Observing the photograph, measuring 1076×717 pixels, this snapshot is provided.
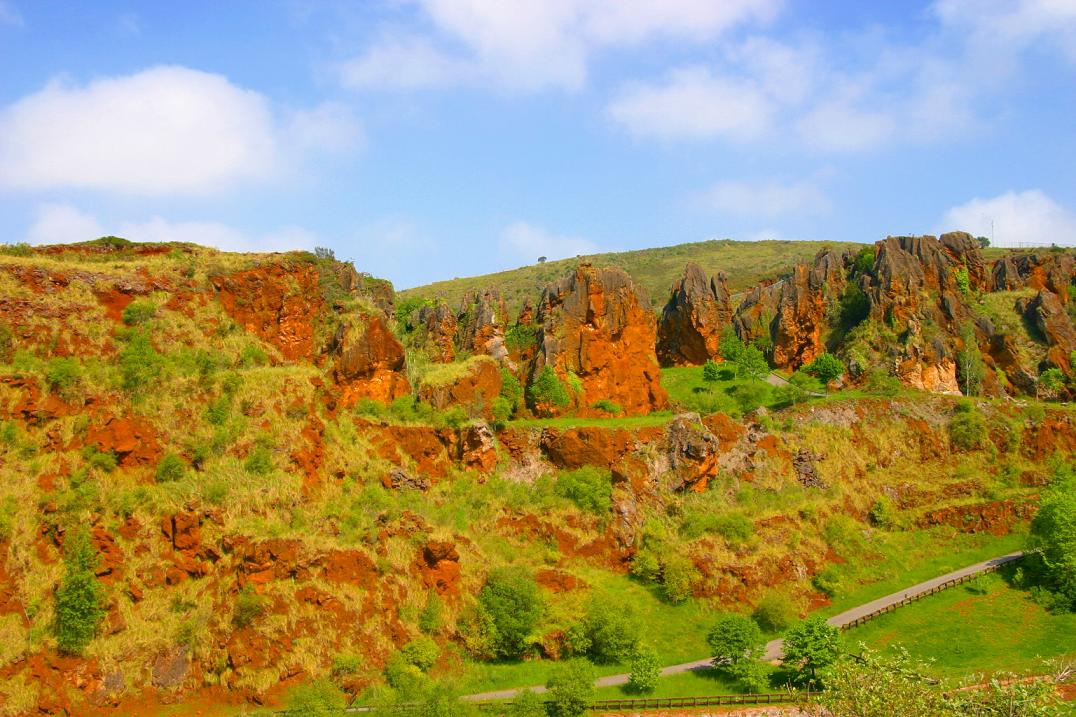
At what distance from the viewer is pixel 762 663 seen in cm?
4016

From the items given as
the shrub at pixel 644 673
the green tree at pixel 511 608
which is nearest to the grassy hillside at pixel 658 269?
the green tree at pixel 511 608

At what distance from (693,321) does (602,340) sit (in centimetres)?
2150

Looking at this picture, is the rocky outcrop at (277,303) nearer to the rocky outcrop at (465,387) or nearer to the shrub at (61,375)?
the rocky outcrop at (465,387)

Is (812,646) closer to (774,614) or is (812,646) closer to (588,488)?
(774,614)

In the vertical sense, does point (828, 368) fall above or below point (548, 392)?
above

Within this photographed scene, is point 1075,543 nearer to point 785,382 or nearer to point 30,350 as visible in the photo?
point 785,382

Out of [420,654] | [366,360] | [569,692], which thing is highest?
[366,360]

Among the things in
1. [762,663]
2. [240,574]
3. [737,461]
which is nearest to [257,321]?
[240,574]

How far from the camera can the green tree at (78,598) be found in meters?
34.7

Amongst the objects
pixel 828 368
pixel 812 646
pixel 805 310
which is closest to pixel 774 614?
pixel 812 646

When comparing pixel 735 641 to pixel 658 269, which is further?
pixel 658 269

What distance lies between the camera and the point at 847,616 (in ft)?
148

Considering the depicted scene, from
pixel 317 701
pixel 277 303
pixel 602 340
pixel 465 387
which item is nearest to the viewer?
pixel 317 701

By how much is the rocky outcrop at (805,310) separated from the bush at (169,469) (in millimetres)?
55234
